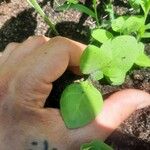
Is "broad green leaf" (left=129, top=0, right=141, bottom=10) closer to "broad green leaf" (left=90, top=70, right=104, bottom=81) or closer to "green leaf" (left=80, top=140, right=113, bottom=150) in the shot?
"broad green leaf" (left=90, top=70, right=104, bottom=81)

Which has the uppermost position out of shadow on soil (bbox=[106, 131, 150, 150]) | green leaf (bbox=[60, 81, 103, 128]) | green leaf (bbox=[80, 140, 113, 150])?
green leaf (bbox=[60, 81, 103, 128])

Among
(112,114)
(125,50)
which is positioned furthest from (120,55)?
(112,114)

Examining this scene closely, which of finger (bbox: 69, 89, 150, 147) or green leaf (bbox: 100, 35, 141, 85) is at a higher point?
green leaf (bbox: 100, 35, 141, 85)

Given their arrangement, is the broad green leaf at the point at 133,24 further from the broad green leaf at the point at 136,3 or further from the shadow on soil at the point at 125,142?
the shadow on soil at the point at 125,142

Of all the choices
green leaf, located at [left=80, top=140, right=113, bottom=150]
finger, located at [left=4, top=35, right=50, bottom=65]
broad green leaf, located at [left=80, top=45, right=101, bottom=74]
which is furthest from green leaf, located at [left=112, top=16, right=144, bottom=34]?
green leaf, located at [left=80, top=140, right=113, bottom=150]

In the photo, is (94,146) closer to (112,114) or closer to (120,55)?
(112,114)

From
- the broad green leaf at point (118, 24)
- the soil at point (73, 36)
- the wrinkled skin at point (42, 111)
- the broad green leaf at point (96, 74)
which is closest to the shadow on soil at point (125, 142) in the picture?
the soil at point (73, 36)

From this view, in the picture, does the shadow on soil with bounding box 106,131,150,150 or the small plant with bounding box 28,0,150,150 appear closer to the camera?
the small plant with bounding box 28,0,150,150
